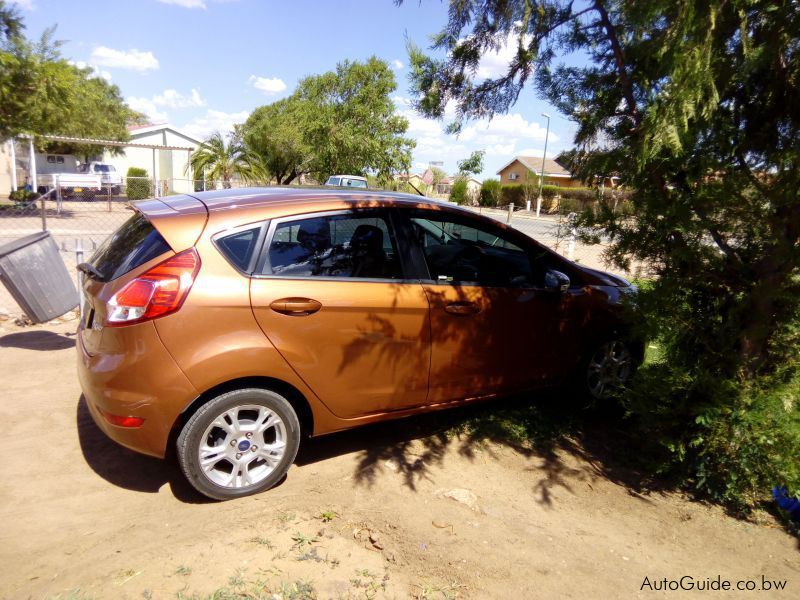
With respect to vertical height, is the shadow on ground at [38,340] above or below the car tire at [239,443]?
below

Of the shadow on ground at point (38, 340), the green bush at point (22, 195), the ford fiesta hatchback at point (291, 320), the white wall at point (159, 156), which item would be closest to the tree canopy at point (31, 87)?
the green bush at point (22, 195)

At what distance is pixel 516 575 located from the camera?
287 centimetres

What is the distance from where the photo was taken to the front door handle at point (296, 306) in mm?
3295

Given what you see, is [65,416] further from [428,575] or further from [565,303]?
[565,303]

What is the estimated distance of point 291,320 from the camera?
131 inches

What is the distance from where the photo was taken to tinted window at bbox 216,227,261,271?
10.7 ft

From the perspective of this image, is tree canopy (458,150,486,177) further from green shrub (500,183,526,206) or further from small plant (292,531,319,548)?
small plant (292,531,319,548)

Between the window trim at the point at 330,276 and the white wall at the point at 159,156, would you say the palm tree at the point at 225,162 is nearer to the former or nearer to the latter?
the white wall at the point at 159,156

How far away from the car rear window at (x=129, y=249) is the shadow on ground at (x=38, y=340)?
2681 mm

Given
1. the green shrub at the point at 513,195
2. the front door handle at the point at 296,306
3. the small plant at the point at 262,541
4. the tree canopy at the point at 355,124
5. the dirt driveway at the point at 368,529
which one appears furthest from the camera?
the green shrub at the point at 513,195

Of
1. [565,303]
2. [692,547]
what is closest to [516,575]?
[692,547]

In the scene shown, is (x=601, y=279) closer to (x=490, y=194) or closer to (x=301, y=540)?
(x=301, y=540)

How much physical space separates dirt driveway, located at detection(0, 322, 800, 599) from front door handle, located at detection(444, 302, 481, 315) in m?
1.01

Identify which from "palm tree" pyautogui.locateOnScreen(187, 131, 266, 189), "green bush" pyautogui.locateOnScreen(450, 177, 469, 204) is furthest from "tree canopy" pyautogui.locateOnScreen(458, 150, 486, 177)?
"palm tree" pyautogui.locateOnScreen(187, 131, 266, 189)
